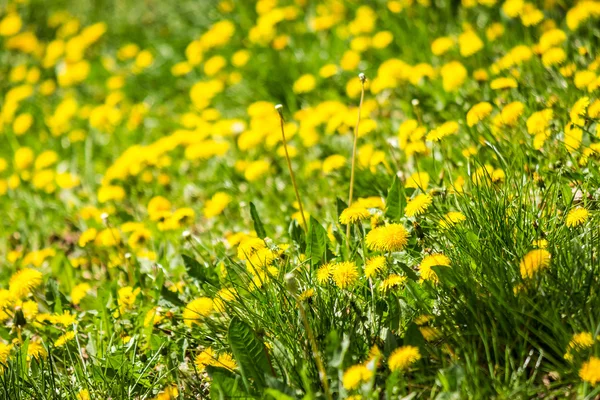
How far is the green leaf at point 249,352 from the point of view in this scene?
1.85 metres

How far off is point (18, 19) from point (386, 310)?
5423 mm

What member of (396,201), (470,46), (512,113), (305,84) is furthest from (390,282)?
(305,84)

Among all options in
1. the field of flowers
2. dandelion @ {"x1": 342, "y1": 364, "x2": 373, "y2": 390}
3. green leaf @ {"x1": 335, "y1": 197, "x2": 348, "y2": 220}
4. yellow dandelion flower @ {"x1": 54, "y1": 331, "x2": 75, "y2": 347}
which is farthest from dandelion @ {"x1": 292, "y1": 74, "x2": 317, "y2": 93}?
dandelion @ {"x1": 342, "y1": 364, "x2": 373, "y2": 390}

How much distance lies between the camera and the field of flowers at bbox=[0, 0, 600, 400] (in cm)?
180

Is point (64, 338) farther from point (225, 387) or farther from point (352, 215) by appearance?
point (352, 215)

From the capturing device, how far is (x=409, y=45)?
399 centimetres

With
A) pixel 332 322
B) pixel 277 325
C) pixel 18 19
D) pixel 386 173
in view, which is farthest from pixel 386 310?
pixel 18 19

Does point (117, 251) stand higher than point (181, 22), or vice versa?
point (181, 22)

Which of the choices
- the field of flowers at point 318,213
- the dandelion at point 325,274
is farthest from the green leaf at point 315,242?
the dandelion at point 325,274

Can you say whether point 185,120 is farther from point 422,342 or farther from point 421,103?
point 422,342

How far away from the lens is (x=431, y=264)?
193cm

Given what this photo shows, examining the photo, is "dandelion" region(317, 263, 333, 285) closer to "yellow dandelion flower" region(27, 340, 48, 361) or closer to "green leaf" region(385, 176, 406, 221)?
"green leaf" region(385, 176, 406, 221)

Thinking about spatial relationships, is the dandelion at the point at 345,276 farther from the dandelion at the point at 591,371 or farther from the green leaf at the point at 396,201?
the dandelion at the point at 591,371

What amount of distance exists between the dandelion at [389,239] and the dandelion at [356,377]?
1.54ft
